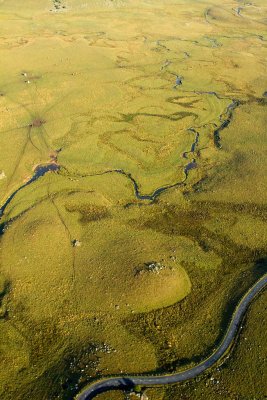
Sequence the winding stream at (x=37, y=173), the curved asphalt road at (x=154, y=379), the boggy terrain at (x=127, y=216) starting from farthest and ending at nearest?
the winding stream at (x=37, y=173) < the boggy terrain at (x=127, y=216) < the curved asphalt road at (x=154, y=379)

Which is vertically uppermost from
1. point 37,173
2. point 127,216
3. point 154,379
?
point 37,173

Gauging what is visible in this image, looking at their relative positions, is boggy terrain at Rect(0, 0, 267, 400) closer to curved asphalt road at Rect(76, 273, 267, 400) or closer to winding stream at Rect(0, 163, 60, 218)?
winding stream at Rect(0, 163, 60, 218)

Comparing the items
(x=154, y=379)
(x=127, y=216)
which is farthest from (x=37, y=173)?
(x=154, y=379)

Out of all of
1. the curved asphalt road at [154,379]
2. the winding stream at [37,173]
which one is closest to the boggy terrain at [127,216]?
the winding stream at [37,173]

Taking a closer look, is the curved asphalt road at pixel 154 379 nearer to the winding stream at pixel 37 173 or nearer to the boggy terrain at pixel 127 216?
the boggy terrain at pixel 127 216

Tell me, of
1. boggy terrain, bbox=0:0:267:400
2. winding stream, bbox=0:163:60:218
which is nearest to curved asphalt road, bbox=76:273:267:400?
boggy terrain, bbox=0:0:267:400

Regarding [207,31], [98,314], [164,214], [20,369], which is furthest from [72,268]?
[207,31]

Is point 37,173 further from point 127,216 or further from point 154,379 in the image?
point 154,379

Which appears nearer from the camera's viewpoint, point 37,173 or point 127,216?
point 127,216

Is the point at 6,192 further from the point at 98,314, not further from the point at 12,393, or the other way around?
the point at 12,393
